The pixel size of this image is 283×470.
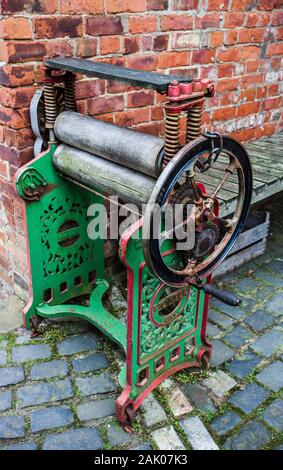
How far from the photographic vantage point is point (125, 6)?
2646mm

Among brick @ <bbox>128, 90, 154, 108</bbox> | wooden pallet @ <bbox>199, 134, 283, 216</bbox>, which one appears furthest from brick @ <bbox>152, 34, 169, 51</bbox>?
wooden pallet @ <bbox>199, 134, 283, 216</bbox>

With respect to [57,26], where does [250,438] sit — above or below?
below

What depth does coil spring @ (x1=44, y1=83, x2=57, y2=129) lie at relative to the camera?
7.72ft

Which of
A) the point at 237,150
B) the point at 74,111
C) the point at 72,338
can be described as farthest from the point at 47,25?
the point at 72,338

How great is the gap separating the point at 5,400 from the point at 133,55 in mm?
2025

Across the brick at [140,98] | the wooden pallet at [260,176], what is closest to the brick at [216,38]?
the brick at [140,98]

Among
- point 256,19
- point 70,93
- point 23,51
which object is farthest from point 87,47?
point 256,19

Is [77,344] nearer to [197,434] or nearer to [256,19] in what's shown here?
[197,434]

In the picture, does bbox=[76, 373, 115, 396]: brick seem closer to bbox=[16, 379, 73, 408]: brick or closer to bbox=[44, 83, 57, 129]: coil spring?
bbox=[16, 379, 73, 408]: brick

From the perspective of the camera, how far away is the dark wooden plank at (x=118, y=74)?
Result: 1.78 meters

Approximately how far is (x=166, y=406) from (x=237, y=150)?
4.12 feet

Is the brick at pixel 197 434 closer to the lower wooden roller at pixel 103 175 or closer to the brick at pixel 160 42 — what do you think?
the lower wooden roller at pixel 103 175

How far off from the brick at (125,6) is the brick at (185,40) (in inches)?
12.9

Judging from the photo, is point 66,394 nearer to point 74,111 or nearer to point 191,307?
point 191,307
